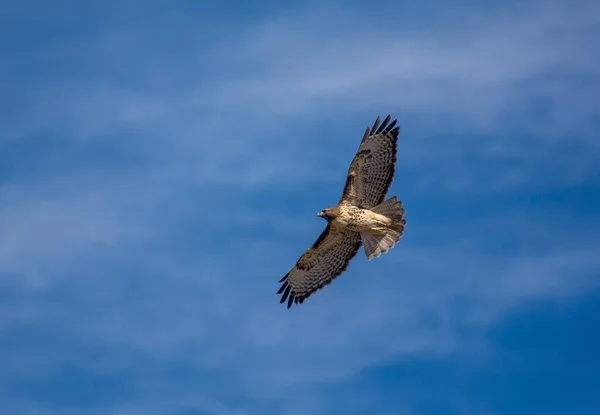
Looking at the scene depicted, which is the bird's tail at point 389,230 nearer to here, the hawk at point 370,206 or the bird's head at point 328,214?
the hawk at point 370,206

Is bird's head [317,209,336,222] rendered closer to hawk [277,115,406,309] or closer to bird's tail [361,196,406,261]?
hawk [277,115,406,309]

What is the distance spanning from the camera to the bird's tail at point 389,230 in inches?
813

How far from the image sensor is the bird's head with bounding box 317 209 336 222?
2109 cm

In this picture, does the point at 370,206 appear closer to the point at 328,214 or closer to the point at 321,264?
the point at 328,214

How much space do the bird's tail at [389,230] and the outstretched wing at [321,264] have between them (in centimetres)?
73

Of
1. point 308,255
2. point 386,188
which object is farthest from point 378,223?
point 308,255

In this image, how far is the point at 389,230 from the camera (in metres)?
20.8

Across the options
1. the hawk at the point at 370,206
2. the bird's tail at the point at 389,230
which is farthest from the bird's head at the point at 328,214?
the bird's tail at the point at 389,230

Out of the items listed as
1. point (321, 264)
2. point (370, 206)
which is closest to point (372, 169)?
point (370, 206)

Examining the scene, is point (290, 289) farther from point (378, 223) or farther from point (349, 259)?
point (378, 223)

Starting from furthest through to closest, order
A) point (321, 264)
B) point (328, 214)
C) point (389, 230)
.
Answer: point (321, 264)
point (328, 214)
point (389, 230)

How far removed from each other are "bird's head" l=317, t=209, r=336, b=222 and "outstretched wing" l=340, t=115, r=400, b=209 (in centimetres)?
36

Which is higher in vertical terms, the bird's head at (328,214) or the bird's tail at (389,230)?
the bird's head at (328,214)

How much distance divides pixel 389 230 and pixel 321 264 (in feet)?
6.60
